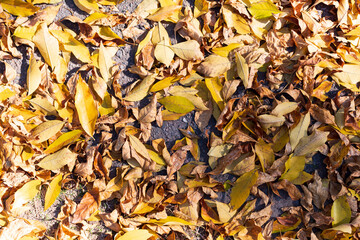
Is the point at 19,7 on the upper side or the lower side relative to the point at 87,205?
upper

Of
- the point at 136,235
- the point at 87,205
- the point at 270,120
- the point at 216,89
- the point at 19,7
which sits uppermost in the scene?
the point at 19,7

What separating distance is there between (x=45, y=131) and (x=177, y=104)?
580mm

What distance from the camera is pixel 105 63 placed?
1.40 metres

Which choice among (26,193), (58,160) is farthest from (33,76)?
(26,193)

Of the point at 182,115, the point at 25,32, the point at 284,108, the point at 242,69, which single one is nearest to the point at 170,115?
the point at 182,115

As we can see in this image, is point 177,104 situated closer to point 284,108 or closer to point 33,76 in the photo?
point 284,108

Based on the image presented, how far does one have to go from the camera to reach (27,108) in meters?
1.38

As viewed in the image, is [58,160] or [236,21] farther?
[236,21]

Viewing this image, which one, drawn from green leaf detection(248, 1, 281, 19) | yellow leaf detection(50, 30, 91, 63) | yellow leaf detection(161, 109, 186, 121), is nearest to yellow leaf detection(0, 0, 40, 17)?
yellow leaf detection(50, 30, 91, 63)

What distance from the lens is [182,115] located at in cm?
143

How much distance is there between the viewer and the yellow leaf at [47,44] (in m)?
1.36

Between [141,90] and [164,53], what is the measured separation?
7.6 inches

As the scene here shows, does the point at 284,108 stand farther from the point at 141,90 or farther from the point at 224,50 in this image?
the point at 141,90

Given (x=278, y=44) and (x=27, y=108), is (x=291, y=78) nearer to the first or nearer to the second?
(x=278, y=44)
